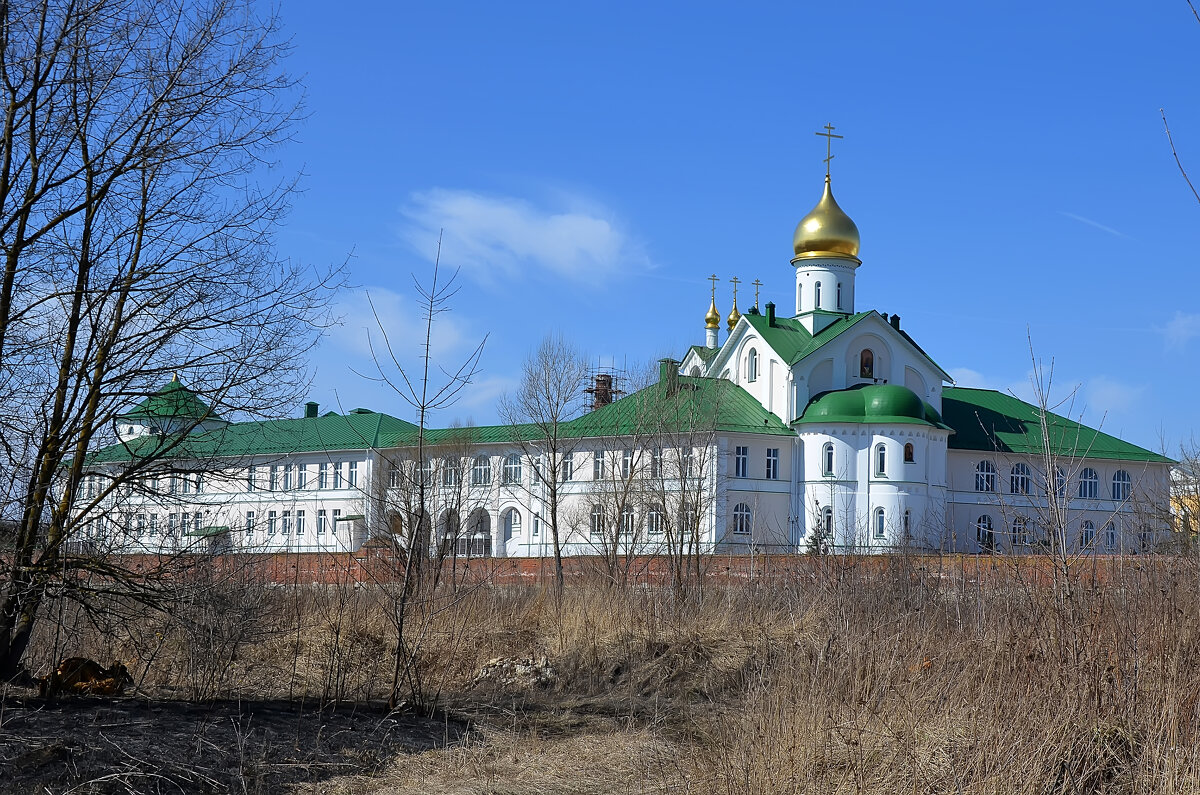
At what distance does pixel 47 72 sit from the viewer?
9.74m

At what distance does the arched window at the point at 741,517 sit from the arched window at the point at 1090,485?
48.7 feet

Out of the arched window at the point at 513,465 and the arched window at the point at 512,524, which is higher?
the arched window at the point at 513,465

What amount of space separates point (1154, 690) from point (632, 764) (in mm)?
3789

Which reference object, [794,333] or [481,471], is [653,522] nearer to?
[481,471]

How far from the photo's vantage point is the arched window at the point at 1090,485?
52.0m

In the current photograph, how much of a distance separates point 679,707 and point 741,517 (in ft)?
115

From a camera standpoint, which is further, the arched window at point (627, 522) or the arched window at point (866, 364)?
the arched window at point (866, 364)

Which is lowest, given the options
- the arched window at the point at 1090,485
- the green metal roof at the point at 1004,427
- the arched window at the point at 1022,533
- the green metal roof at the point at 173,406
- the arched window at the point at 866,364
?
the arched window at the point at 1022,533

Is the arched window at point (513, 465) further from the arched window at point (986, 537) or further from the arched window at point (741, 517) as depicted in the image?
Result: the arched window at point (986, 537)

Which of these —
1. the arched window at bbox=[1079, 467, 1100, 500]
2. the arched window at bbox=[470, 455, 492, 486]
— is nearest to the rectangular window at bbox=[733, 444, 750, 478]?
the arched window at bbox=[470, 455, 492, 486]

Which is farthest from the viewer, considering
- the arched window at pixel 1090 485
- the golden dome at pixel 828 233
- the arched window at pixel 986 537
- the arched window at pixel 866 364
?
the golden dome at pixel 828 233

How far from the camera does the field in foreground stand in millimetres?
7180

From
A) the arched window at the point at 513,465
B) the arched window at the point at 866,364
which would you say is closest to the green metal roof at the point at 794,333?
the arched window at the point at 866,364

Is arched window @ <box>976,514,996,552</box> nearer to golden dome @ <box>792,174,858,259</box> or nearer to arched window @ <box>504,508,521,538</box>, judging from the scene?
golden dome @ <box>792,174,858,259</box>
